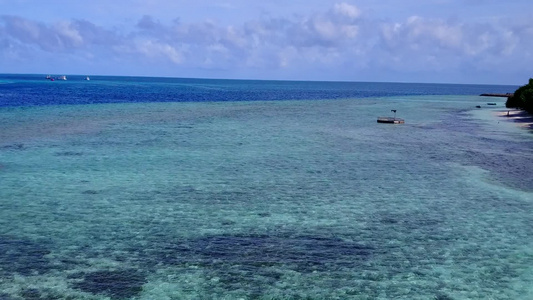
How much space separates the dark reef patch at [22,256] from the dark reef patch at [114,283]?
1.61 metres

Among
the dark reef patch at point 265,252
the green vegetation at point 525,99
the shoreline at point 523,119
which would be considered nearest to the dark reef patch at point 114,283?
A: the dark reef patch at point 265,252

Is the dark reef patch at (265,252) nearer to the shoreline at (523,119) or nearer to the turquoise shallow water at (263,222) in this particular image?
the turquoise shallow water at (263,222)

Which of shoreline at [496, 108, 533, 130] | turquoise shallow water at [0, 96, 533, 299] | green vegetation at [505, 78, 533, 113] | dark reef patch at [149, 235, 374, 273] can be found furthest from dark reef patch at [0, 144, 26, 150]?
green vegetation at [505, 78, 533, 113]

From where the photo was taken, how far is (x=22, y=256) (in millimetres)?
15695

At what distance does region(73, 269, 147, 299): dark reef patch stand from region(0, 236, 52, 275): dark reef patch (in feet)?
5.27

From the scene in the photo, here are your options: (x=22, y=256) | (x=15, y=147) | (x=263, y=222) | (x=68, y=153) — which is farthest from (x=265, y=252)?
(x=15, y=147)

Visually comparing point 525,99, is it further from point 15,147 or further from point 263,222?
point 15,147

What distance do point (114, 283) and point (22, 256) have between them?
3.98 meters

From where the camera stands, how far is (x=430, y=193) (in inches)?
999

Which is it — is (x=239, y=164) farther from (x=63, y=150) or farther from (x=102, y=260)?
(x=102, y=260)

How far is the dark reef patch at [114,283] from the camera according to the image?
A: 43.7 ft

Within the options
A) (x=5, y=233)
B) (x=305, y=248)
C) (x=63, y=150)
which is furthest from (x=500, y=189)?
(x=63, y=150)

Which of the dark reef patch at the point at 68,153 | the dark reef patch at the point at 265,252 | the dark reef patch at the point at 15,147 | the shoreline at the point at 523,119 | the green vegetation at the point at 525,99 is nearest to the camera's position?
the dark reef patch at the point at 265,252

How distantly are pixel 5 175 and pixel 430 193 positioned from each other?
23455 millimetres
